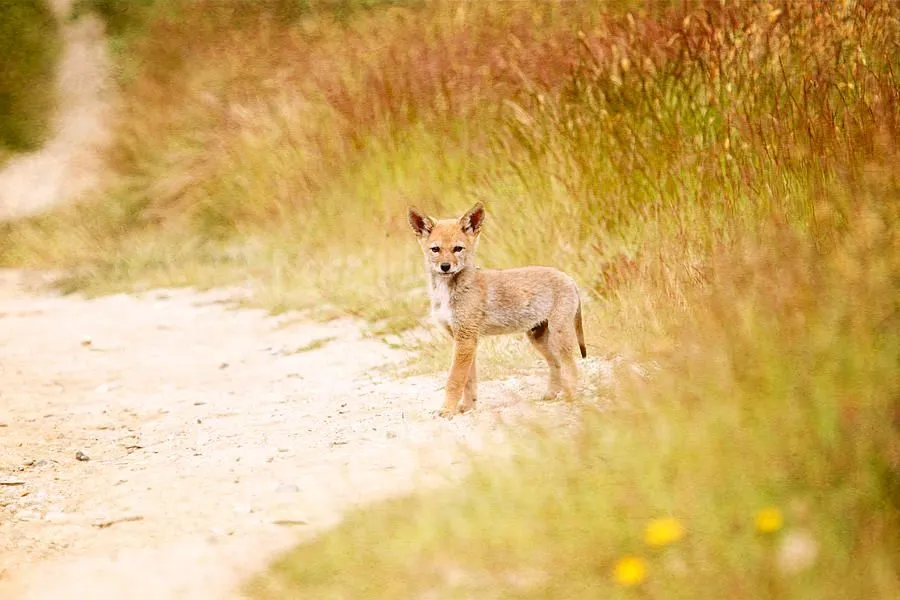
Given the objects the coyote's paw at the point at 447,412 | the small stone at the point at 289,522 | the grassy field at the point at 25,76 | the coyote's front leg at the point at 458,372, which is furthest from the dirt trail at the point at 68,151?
the small stone at the point at 289,522

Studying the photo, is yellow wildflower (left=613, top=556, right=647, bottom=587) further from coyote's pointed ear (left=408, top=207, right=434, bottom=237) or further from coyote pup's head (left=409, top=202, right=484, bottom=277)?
coyote's pointed ear (left=408, top=207, right=434, bottom=237)

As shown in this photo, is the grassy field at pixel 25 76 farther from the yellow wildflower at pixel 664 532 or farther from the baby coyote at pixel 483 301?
the yellow wildflower at pixel 664 532

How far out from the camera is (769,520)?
2846 mm

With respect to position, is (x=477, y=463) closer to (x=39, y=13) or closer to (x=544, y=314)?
(x=544, y=314)

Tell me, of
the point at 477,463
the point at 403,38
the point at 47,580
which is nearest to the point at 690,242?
the point at 477,463

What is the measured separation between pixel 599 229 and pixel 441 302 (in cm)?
169

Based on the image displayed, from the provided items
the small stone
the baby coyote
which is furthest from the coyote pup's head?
the small stone

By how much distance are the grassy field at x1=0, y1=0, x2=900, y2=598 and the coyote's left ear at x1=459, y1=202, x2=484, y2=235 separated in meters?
0.83

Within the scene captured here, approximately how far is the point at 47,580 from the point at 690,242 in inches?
132

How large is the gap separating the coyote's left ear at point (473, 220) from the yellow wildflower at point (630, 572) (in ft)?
8.54

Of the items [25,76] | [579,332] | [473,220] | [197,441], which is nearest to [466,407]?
[579,332]

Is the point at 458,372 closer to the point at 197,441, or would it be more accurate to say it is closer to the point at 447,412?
the point at 447,412

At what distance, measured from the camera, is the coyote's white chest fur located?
5.32m

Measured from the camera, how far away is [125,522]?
4121 mm
